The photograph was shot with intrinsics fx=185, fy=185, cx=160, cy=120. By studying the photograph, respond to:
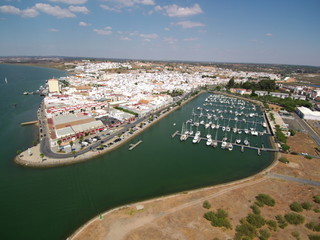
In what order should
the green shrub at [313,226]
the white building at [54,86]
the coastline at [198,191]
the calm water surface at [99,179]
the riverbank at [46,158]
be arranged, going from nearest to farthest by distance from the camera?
the green shrub at [313,226] < the coastline at [198,191] < the calm water surface at [99,179] < the riverbank at [46,158] < the white building at [54,86]

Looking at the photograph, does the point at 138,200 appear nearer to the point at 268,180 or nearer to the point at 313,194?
the point at 268,180

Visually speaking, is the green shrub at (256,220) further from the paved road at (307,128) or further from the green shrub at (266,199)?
the paved road at (307,128)

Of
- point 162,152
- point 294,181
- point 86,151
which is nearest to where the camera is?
point 294,181

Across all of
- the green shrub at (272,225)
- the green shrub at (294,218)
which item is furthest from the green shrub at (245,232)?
the green shrub at (294,218)

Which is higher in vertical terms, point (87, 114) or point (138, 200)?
point (87, 114)

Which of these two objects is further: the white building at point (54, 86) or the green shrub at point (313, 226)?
the white building at point (54, 86)

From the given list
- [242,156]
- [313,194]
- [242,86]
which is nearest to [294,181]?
[313,194]

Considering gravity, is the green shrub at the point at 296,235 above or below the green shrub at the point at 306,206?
below
